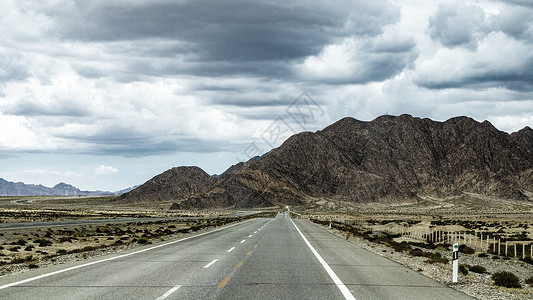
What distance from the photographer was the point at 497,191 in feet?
580

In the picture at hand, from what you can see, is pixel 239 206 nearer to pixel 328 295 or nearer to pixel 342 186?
pixel 342 186

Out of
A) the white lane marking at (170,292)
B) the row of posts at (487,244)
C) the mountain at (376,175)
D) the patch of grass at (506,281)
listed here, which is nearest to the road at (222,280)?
the white lane marking at (170,292)

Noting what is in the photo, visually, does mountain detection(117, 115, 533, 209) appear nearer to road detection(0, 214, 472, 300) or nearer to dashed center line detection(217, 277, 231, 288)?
road detection(0, 214, 472, 300)

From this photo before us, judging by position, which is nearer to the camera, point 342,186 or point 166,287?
point 166,287

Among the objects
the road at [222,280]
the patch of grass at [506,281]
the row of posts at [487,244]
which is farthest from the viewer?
the row of posts at [487,244]

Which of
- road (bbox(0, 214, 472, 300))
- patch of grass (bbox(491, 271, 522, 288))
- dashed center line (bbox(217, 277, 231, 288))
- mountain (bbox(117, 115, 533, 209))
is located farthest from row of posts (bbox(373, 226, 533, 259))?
mountain (bbox(117, 115, 533, 209))

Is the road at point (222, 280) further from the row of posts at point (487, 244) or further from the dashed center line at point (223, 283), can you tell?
the row of posts at point (487, 244)

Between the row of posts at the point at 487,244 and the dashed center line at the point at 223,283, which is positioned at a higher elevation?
the dashed center line at the point at 223,283

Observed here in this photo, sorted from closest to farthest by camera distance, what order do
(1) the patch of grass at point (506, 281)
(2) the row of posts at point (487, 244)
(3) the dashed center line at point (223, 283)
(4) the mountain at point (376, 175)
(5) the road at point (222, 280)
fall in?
(5) the road at point (222, 280) → (3) the dashed center line at point (223, 283) → (1) the patch of grass at point (506, 281) → (2) the row of posts at point (487, 244) → (4) the mountain at point (376, 175)

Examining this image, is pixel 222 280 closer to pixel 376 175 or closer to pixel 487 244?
pixel 487 244

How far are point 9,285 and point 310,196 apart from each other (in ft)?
564

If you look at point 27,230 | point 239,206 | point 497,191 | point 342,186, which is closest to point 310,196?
point 342,186

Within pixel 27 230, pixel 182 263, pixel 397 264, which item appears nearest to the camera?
pixel 182 263

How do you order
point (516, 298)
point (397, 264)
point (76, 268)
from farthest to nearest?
1. point (397, 264)
2. point (76, 268)
3. point (516, 298)
